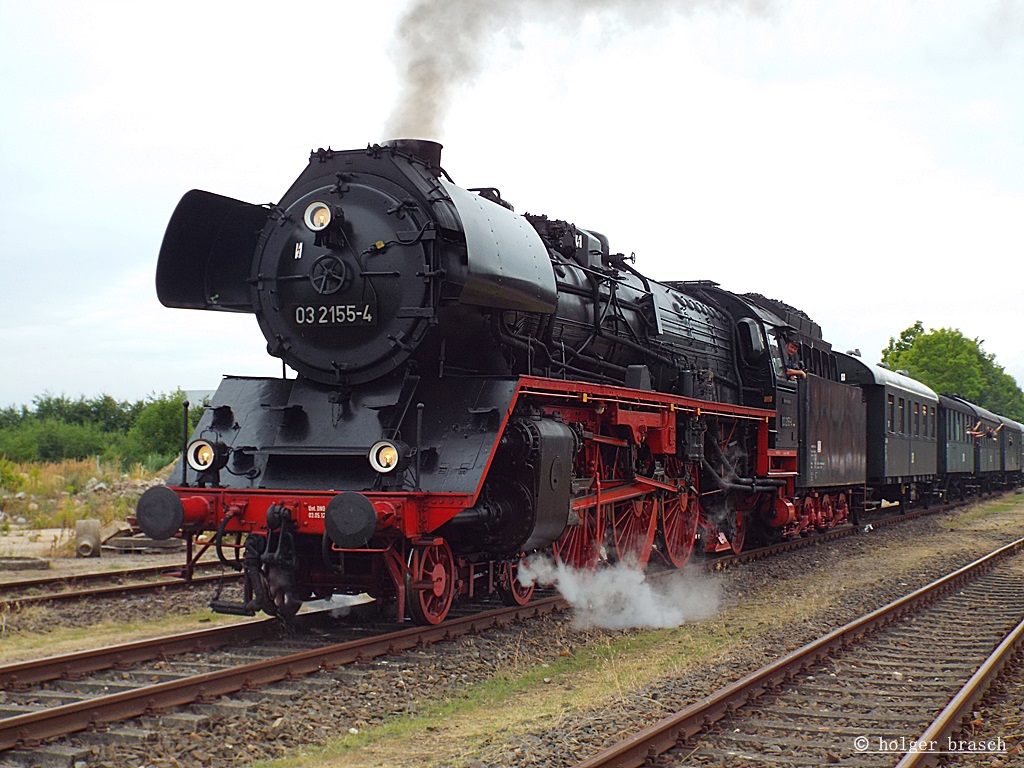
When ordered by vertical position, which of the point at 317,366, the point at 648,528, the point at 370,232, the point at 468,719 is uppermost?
the point at 370,232

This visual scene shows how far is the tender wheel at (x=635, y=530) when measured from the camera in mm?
10466

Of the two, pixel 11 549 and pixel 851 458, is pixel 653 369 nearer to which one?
pixel 851 458

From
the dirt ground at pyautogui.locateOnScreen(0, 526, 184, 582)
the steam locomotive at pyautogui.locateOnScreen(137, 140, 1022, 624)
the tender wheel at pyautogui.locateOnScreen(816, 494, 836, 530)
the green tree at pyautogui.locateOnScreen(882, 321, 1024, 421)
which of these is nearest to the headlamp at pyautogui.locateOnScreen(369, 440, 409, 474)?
the steam locomotive at pyautogui.locateOnScreen(137, 140, 1022, 624)

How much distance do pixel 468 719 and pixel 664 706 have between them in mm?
1154

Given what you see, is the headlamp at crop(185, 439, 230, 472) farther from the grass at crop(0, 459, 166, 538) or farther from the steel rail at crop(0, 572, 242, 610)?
the grass at crop(0, 459, 166, 538)

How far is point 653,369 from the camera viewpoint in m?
11.5

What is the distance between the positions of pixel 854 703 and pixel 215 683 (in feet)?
12.7

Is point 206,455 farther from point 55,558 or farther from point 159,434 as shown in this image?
point 159,434

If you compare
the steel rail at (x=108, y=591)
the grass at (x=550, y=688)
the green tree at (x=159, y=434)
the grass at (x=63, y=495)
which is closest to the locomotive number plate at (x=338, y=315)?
the steel rail at (x=108, y=591)

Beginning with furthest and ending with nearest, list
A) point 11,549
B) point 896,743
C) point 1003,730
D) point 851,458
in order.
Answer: point 851,458, point 11,549, point 1003,730, point 896,743

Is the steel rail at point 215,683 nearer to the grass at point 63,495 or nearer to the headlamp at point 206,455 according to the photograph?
the headlamp at point 206,455

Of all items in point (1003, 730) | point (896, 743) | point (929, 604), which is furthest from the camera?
point (929, 604)

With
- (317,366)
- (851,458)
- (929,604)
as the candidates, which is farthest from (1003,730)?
(851,458)

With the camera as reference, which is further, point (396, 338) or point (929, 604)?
point (929, 604)
